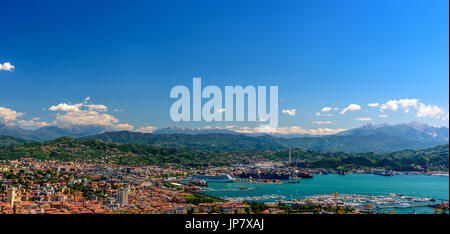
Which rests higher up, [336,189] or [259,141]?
[259,141]

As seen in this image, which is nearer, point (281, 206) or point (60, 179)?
point (281, 206)

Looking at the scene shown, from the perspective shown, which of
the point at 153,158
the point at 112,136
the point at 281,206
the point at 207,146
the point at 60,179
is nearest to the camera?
the point at 281,206

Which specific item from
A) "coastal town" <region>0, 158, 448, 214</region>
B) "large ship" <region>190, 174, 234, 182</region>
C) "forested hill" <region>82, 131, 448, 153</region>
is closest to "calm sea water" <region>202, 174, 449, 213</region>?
"large ship" <region>190, 174, 234, 182</region>

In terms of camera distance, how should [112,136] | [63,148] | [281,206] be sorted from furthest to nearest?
[112,136] < [63,148] < [281,206]

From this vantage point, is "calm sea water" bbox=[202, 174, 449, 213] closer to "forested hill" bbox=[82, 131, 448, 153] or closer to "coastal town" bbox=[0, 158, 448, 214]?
"coastal town" bbox=[0, 158, 448, 214]

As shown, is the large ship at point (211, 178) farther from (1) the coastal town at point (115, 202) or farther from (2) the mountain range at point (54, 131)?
(2) the mountain range at point (54, 131)

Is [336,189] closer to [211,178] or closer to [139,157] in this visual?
[211,178]

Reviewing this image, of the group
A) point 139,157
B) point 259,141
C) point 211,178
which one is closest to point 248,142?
point 259,141

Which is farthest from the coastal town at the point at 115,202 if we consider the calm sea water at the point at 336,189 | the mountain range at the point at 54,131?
the mountain range at the point at 54,131
